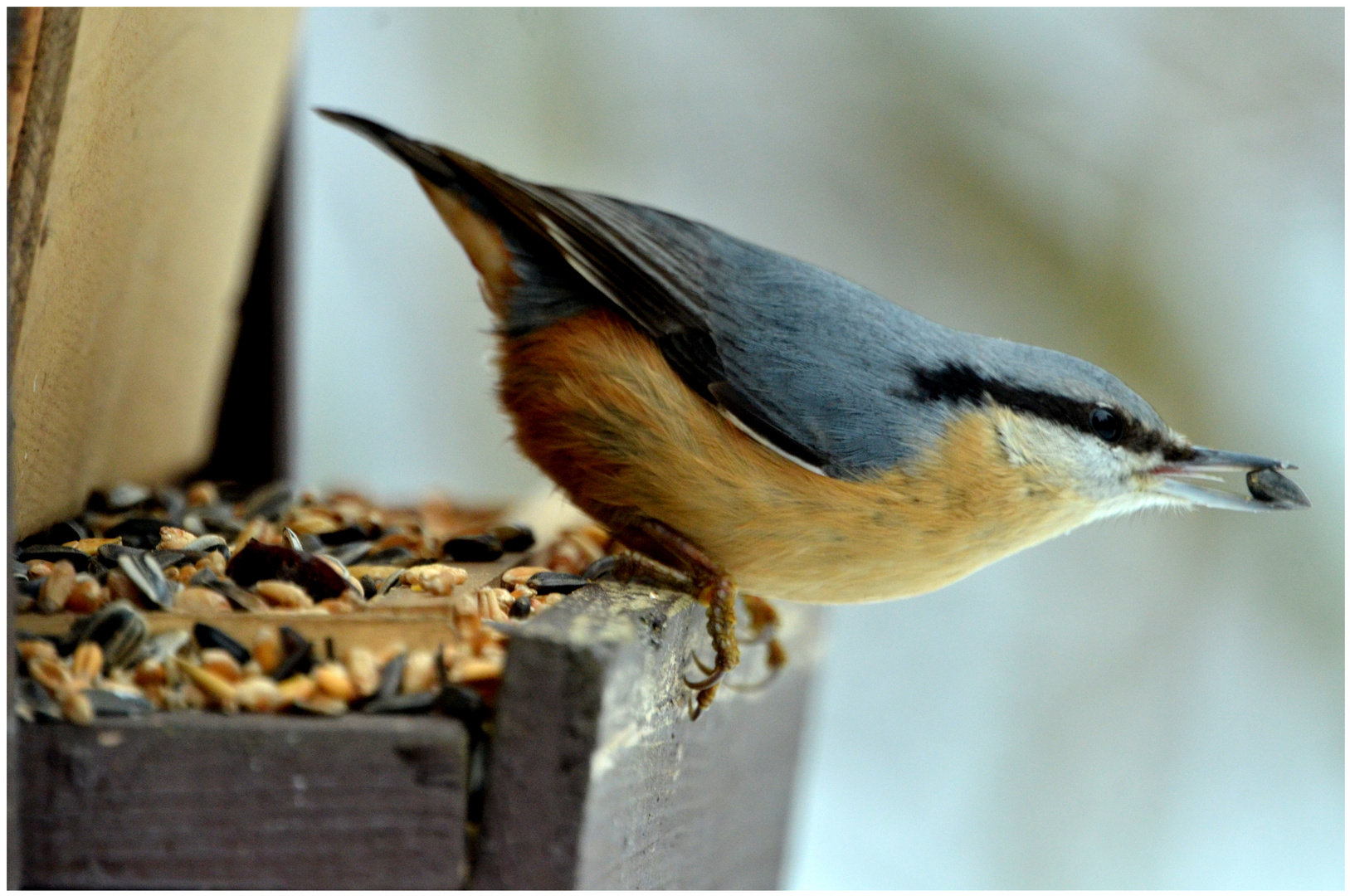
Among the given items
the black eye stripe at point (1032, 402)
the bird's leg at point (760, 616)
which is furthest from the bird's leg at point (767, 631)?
the black eye stripe at point (1032, 402)

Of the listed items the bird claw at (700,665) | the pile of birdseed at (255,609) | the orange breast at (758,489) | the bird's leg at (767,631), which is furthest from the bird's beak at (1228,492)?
the pile of birdseed at (255,609)

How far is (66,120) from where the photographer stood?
1.44 metres

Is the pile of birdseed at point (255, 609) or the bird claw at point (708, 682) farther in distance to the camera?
the bird claw at point (708, 682)

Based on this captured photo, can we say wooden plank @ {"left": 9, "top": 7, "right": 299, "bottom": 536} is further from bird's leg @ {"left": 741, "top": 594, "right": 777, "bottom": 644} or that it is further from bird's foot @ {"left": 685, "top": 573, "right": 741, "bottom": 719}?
bird's leg @ {"left": 741, "top": 594, "right": 777, "bottom": 644}

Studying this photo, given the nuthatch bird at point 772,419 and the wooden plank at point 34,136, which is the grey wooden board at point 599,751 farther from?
the wooden plank at point 34,136

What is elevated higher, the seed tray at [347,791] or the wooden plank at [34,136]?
the wooden plank at [34,136]

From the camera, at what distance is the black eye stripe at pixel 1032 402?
1835 mm

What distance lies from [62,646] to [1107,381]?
1.51 m

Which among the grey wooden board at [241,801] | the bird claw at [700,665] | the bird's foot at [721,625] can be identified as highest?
the bird's foot at [721,625]

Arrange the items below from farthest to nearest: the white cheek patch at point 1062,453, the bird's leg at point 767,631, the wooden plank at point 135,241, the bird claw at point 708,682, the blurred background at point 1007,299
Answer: the blurred background at point 1007,299 → the bird's leg at point 767,631 → the white cheek patch at point 1062,453 → the bird claw at point 708,682 → the wooden plank at point 135,241

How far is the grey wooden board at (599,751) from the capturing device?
114 centimetres

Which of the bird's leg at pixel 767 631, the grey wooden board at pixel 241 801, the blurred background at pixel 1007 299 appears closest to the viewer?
the grey wooden board at pixel 241 801

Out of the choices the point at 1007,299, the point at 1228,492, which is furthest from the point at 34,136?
the point at 1007,299

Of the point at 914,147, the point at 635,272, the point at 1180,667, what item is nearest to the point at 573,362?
the point at 635,272
